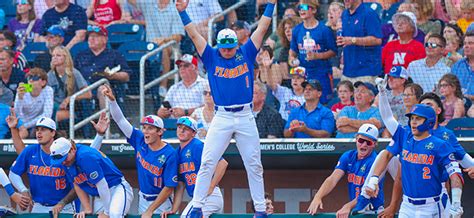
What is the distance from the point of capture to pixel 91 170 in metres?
10.7

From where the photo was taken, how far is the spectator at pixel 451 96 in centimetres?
1117

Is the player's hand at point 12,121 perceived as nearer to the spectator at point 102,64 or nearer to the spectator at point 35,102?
the spectator at point 35,102

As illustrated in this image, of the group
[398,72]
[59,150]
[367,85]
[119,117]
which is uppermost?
[398,72]

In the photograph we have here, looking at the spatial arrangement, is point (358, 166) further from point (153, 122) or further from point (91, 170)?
point (91, 170)

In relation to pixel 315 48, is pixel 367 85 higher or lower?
lower

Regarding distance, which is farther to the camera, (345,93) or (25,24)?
(25,24)

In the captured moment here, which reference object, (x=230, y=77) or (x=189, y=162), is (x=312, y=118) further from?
(x=230, y=77)

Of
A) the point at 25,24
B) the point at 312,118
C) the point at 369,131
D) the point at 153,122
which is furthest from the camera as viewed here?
the point at 25,24

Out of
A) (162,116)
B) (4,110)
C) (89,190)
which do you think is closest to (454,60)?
(162,116)

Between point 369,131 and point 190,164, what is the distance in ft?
5.72

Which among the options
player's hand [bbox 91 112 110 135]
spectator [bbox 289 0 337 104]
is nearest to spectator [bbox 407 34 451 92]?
spectator [bbox 289 0 337 104]

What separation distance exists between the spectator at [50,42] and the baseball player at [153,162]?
2754mm

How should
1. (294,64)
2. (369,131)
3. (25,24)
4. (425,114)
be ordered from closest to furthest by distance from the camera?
(425,114) < (369,131) < (294,64) < (25,24)

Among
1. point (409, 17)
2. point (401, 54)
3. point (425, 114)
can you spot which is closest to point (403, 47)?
point (401, 54)
